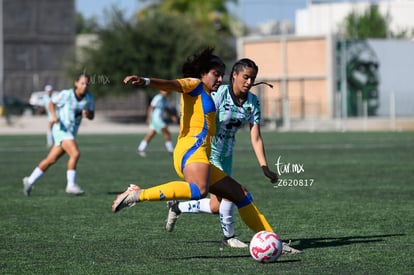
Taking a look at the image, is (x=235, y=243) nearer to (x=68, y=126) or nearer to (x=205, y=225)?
(x=205, y=225)

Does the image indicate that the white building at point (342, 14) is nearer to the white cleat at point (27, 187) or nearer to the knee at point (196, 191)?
the white cleat at point (27, 187)

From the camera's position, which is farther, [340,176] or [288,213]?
[340,176]

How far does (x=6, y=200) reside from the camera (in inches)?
608

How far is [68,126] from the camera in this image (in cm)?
1628

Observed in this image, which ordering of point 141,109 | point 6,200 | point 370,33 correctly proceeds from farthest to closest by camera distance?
point 141,109 → point 370,33 → point 6,200

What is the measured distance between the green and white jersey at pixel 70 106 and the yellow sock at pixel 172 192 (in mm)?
7615

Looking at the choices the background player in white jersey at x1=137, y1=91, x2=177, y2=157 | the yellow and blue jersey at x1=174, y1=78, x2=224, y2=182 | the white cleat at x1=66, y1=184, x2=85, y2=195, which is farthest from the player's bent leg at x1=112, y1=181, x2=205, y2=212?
the background player in white jersey at x1=137, y1=91, x2=177, y2=157

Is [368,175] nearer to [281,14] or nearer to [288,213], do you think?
[288,213]

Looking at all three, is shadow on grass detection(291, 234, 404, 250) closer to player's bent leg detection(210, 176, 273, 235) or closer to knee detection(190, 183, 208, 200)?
player's bent leg detection(210, 176, 273, 235)

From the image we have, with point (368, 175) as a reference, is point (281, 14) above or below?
above

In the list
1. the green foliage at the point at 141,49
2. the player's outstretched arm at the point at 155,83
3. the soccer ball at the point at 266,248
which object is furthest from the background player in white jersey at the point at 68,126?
the green foliage at the point at 141,49

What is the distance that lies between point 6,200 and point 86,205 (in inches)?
68.6

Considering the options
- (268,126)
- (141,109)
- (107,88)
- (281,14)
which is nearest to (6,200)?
(268,126)

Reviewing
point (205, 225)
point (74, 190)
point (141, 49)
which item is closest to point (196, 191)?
point (205, 225)
